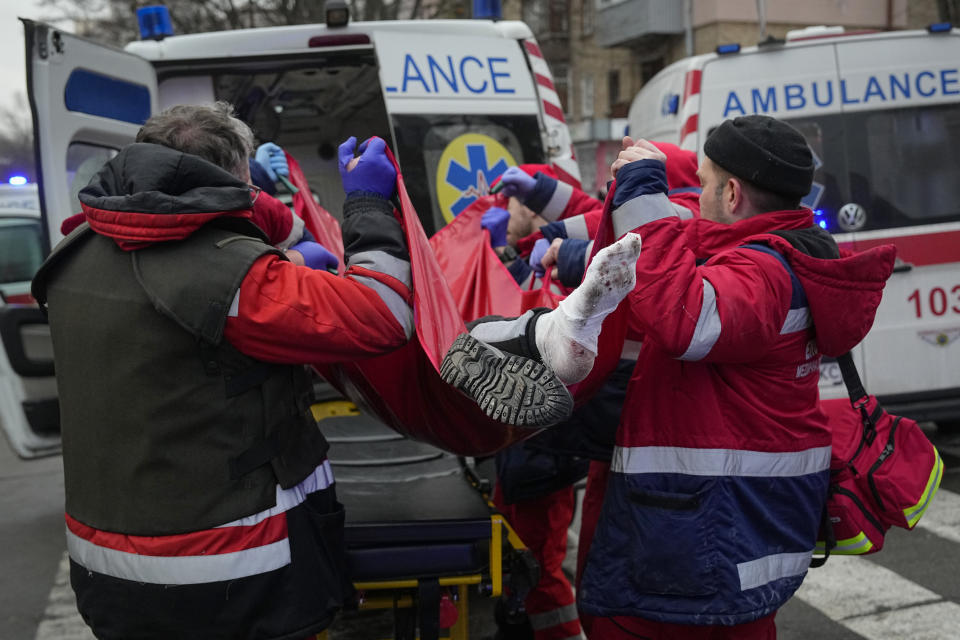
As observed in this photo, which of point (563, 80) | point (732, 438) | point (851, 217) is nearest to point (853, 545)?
point (732, 438)

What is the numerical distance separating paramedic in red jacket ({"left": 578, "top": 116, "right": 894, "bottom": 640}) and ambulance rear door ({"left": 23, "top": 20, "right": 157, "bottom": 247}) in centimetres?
265

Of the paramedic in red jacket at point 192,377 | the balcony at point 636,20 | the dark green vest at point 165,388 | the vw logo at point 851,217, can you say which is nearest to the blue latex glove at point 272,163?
the paramedic in red jacket at point 192,377

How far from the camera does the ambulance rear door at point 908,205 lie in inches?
218

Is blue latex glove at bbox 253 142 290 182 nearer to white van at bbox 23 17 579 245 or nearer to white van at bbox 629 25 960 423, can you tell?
white van at bbox 23 17 579 245

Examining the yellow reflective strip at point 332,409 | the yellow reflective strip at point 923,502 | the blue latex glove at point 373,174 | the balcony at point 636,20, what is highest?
the balcony at point 636,20

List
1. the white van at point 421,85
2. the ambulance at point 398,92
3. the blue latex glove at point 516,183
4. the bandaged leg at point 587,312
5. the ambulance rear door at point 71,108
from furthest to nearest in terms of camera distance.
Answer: the white van at point 421,85 → the ambulance at point 398,92 → the ambulance rear door at point 71,108 → the blue latex glove at point 516,183 → the bandaged leg at point 587,312

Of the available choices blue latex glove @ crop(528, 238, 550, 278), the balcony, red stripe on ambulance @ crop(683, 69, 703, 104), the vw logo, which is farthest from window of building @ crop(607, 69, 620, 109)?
blue latex glove @ crop(528, 238, 550, 278)

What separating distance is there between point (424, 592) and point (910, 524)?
4.48ft

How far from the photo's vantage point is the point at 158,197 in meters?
1.94

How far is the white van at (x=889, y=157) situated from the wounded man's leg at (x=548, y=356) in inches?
158

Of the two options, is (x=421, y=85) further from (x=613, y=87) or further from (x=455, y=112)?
(x=613, y=87)

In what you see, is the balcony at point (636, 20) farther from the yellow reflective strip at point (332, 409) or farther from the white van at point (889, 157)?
the yellow reflective strip at point (332, 409)

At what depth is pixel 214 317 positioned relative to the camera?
1945mm

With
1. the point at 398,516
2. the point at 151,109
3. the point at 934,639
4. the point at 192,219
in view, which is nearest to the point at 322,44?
the point at 151,109
